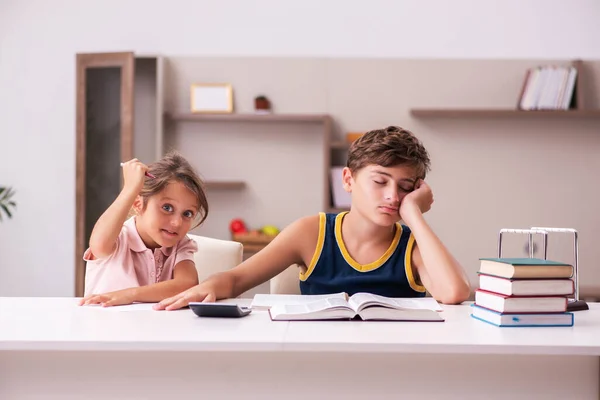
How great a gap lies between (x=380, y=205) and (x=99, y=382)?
2.97 feet

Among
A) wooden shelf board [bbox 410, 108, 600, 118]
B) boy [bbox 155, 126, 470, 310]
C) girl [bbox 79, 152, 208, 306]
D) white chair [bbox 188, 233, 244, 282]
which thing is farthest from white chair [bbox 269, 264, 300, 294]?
wooden shelf board [bbox 410, 108, 600, 118]

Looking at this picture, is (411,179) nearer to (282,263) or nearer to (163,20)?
(282,263)

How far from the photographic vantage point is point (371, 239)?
6.43 feet

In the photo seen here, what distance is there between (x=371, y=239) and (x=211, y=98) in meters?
2.69

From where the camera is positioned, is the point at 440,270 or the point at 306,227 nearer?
the point at 440,270

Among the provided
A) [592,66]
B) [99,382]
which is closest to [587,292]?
[592,66]

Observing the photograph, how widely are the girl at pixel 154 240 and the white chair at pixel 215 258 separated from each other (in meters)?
0.21

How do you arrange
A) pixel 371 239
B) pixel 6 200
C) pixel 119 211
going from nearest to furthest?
pixel 119 211, pixel 371 239, pixel 6 200

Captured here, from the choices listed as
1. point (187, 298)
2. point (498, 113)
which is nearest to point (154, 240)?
point (187, 298)

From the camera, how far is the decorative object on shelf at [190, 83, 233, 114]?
4402 mm

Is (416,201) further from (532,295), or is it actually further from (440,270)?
(532,295)

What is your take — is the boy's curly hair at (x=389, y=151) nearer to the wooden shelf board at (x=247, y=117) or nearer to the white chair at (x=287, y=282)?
the white chair at (x=287, y=282)

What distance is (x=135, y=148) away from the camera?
4.47m

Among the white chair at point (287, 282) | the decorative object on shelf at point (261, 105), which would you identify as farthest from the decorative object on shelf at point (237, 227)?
the white chair at point (287, 282)
